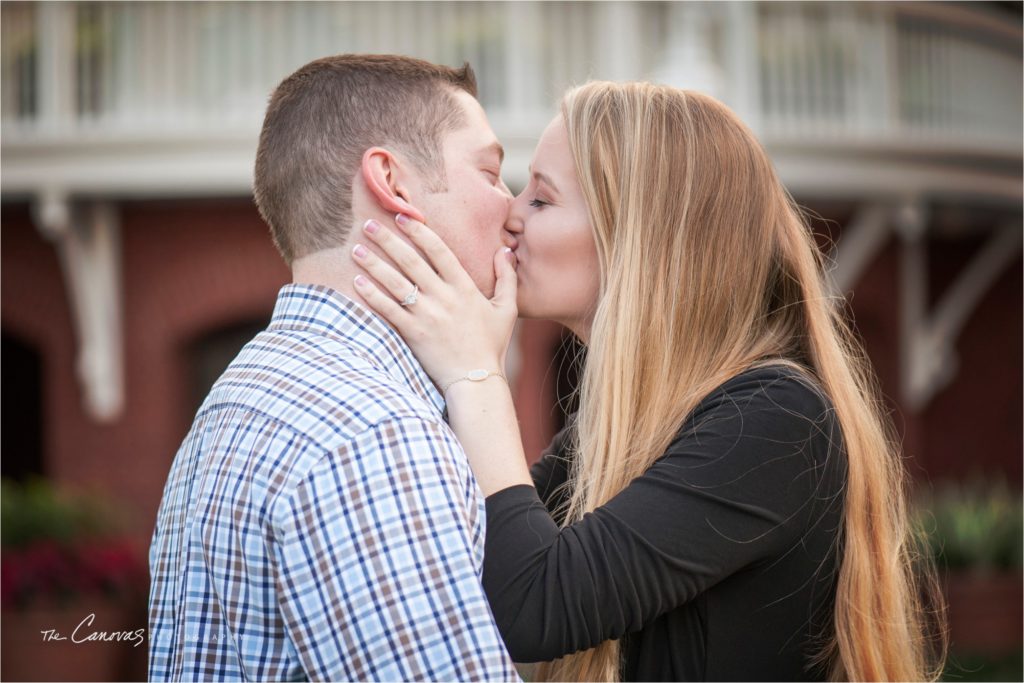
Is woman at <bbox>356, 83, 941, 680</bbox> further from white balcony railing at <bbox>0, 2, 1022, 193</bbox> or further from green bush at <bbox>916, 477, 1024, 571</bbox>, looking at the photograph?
green bush at <bbox>916, 477, 1024, 571</bbox>

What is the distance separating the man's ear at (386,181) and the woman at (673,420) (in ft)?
0.14

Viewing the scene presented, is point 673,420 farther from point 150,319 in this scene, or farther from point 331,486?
→ point 150,319

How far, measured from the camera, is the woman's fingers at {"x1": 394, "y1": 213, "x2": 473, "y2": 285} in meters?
2.01

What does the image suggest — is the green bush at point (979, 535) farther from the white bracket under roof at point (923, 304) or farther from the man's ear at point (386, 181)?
the man's ear at point (386, 181)

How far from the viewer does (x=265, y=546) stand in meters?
1.56

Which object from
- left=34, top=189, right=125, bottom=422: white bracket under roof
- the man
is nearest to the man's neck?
the man

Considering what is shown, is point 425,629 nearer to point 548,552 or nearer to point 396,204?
point 548,552

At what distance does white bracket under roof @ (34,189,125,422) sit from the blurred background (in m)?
0.02

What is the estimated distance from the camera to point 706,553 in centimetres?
189

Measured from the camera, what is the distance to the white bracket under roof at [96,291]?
759cm

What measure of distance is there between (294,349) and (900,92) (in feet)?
25.0

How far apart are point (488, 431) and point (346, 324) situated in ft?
1.01

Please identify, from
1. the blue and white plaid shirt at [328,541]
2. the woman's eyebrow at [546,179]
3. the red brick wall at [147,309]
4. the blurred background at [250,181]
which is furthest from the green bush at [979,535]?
the blue and white plaid shirt at [328,541]

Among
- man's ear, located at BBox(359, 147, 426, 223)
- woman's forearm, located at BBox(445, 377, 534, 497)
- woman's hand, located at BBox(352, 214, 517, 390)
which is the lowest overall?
woman's forearm, located at BBox(445, 377, 534, 497)
